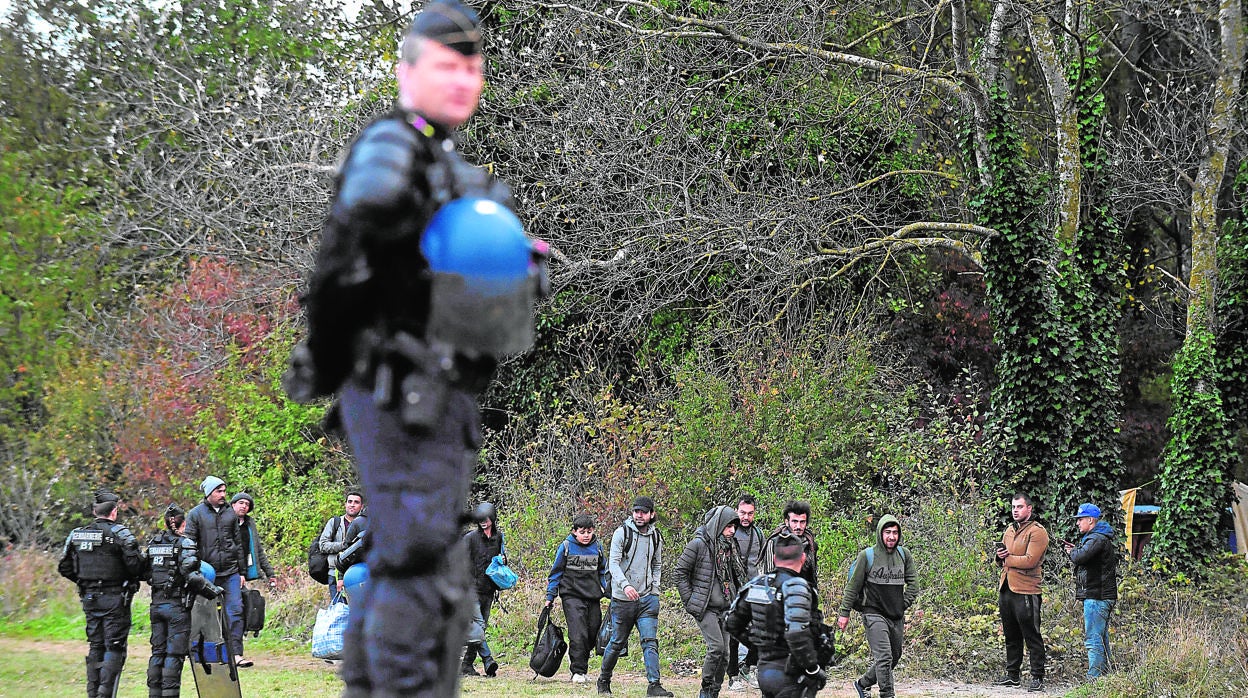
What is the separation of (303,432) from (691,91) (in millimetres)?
10601

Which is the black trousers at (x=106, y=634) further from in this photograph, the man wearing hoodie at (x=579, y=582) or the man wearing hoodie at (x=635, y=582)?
the man wearing hoodie at (x=635, y=582)

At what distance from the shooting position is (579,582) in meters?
15.9

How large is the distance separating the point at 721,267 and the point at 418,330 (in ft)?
68.2

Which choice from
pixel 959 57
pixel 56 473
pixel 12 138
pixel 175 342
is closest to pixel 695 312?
pixel 959 57

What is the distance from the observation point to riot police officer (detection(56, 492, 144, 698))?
12.8 meters

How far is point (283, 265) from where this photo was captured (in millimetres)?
26891

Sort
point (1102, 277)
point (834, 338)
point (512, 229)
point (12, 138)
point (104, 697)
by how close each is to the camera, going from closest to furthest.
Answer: point (512, 229)
point (104, 697)
point (1102, 277)
point (834, 338)
point (12, 138)

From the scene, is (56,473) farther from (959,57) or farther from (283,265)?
(959,57)

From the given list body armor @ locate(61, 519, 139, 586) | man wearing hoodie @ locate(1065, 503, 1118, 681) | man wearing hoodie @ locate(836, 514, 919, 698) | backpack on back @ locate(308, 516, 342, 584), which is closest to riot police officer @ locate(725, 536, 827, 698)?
man wearing hoodie @ locate(836, 514, 919, 698)

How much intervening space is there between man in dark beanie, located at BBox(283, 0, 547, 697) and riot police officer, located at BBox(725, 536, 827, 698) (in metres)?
5.51

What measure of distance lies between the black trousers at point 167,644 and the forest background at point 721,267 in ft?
28.4

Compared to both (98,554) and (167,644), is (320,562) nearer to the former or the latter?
(167,644)

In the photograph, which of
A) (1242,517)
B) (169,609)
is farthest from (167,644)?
(1242,517)

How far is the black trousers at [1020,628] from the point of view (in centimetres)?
1600
